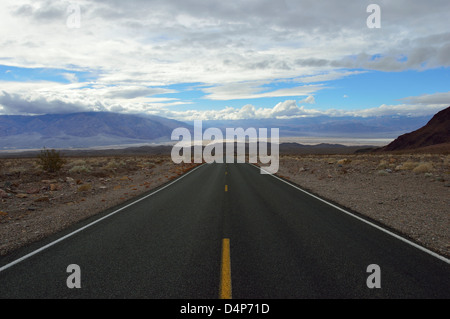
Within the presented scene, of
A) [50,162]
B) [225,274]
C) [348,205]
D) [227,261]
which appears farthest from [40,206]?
[50,162]

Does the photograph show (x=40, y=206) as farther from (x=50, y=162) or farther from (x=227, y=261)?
(x=50, y=162)

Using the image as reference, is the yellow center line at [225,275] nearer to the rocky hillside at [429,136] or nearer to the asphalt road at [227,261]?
the asphalt road at [227,261]

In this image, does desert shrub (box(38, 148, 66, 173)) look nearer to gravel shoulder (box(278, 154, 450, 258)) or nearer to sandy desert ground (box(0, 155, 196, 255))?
sandy desert ground (box(0, 155, 196, 255))

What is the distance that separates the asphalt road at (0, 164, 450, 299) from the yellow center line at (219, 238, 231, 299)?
14 mm

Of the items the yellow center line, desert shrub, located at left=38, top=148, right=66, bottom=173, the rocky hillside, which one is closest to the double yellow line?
the yellow center line

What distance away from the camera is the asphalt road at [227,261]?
4070mm

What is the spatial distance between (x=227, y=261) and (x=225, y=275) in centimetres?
58

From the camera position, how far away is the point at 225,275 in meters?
4.47

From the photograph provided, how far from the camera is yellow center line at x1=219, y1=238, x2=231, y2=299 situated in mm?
3926

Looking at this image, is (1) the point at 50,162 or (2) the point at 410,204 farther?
(1) the point at 50,162

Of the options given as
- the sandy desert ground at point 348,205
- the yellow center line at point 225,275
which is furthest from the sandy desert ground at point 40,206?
the yellow center line at point 225,275

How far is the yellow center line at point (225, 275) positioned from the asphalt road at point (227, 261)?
0.05 ft
